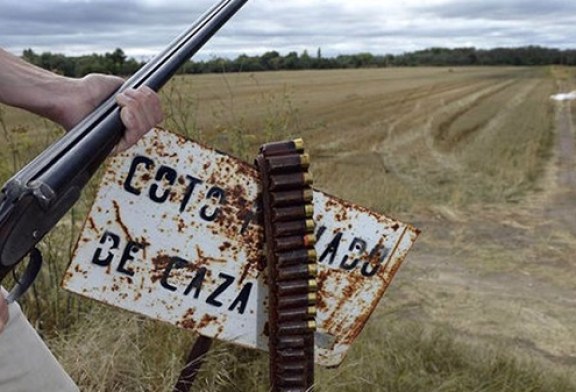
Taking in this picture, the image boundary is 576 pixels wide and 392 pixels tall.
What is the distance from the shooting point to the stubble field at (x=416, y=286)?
3.06 meters

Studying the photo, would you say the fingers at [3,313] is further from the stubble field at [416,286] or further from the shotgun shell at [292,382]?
the stubble field at [416,286]

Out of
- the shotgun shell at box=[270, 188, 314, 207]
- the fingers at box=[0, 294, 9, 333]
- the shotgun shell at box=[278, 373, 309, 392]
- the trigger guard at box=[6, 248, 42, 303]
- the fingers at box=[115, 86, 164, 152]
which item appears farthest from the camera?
the shotgun shell at box=[278, 373, 309, 392]

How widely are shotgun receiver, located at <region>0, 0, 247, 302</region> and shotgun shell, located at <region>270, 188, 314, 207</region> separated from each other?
507mm

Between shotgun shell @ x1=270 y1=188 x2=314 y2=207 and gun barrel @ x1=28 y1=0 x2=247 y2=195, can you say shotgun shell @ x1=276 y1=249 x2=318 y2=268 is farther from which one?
gun barrel @ x1=28 y1=0 x2=247 y2=195

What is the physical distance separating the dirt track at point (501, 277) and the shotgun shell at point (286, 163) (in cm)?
271

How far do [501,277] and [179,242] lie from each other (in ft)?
16.2

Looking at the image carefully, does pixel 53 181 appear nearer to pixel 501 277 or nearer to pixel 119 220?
pixel 119 220

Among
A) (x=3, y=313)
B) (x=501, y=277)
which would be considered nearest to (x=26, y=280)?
(x=3, y=313)

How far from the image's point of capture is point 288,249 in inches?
90.6

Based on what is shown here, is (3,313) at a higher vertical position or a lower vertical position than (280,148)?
lower

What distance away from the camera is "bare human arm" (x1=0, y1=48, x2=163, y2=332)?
6.36 feet

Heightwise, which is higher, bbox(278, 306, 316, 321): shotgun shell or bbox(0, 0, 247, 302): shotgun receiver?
bbox(0, 0, 247, 302): shotgun receiver

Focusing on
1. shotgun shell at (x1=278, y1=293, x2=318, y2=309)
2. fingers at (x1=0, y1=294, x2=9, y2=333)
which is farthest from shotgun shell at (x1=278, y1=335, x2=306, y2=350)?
fingers at (x1=0, y1=294, x2=9, y2=333)

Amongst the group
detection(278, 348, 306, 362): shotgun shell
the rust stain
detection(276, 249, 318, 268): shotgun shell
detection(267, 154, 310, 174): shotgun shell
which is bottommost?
detection(278, 348, 306, 362): shotgun shell
